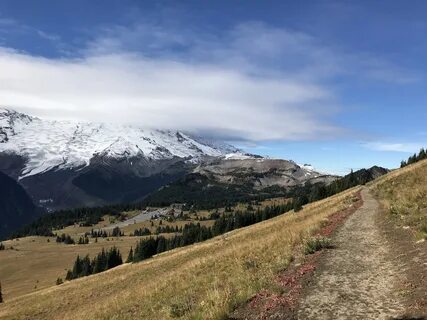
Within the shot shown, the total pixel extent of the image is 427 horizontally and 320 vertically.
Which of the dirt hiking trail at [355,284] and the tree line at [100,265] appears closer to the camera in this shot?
the dirt hiking trail at [355,284]

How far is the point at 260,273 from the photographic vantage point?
77.5 feet

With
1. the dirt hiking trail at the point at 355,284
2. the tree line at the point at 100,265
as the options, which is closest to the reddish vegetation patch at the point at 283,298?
A: the dirt hiking trail at the point at 355,284

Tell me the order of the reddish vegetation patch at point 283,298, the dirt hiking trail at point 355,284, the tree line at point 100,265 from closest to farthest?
the dirt hiking trail at point 355,284 → the reddish vegetation patch at point 283,298 → the tree line at point 100,265

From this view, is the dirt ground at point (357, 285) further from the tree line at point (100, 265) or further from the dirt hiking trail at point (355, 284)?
the tree line at point (100, 265)

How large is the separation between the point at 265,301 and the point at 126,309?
41.4 ft

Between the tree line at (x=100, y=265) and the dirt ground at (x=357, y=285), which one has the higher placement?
the dirt ground at (x=357, y=285)

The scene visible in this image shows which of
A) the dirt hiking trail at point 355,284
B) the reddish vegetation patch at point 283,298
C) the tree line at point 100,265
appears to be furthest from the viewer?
the tree line at point 100,265

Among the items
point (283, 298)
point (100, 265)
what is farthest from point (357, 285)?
point (100, 265)

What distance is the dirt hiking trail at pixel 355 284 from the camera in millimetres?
15656

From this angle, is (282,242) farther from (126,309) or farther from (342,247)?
(126,309)

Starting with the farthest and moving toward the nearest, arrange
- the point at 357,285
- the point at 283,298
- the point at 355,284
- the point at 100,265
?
the point at 100,265
the point at 355,284
the point at 357,285
the point at 283,298

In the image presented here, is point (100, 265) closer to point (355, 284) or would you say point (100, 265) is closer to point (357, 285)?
point (355, 284)

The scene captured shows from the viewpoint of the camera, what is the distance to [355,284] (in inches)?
739

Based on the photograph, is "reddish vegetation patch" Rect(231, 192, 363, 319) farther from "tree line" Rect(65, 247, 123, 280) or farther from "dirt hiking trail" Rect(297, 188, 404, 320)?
"tree line" Rect(65, 247, 123, 280)
